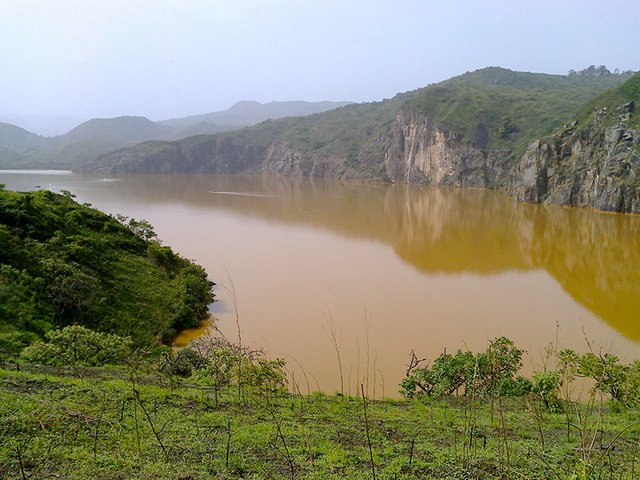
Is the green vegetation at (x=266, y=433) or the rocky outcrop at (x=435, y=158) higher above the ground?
the rocky outcrop at (x=435, y=158)

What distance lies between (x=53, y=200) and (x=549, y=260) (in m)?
24.9

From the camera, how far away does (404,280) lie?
20.2 meters

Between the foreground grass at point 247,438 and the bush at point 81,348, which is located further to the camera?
the bush at point 81,348

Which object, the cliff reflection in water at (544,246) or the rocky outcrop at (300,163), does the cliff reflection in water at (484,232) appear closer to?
the cliff reflection in water at (544,246)

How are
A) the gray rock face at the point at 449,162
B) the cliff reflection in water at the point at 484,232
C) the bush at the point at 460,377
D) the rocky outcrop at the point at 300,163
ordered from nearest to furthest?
1. the bush at the point at 460,377
2. the cliff reflection in water at the point at 484,232
3. the gray rock face at the point at 449,162
4. the rocky outcrop at the point at 300,163

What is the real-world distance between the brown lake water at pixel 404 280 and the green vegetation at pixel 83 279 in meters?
2.01

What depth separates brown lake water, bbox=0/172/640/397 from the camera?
1353cm

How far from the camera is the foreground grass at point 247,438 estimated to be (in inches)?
172


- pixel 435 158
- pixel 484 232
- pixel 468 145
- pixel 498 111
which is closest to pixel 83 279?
pixel 484 232

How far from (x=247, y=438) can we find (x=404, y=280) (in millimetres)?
15677

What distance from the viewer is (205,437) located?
17.4 feet

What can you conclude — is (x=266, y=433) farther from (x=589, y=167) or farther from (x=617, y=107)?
(x=617, y=107)

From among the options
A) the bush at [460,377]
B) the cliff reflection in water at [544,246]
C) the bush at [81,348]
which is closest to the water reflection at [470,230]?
the cliff reflection in water at [544,246]

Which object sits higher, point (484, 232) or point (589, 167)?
point (589, 167)
